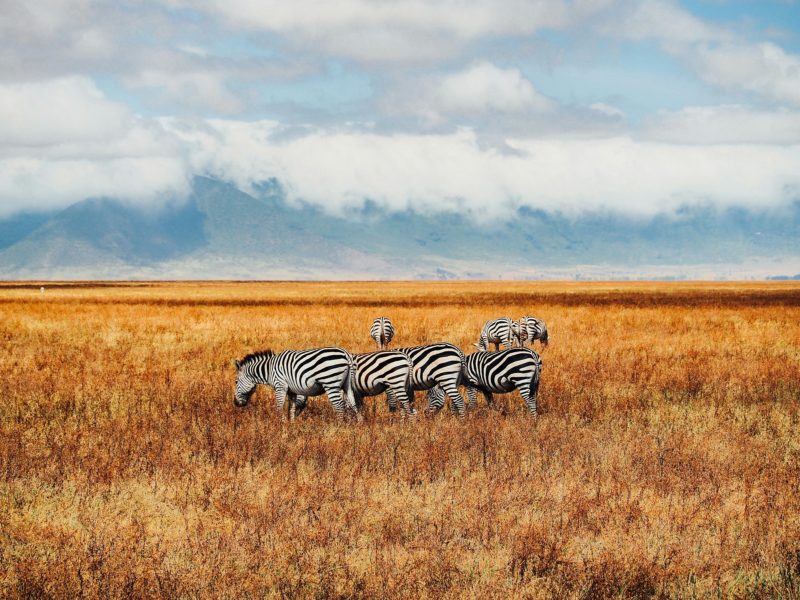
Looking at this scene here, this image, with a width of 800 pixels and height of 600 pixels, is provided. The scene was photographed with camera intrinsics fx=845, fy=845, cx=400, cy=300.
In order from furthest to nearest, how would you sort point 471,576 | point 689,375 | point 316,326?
point 316,326, point 689,375, point 471,576

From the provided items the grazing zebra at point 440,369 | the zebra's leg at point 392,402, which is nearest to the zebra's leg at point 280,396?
the zebra's leg at point 392,402

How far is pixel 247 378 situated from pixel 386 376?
3.00 meters

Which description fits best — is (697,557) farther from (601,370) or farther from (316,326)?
(316,326)

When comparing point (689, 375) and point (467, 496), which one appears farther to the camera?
point (689, 375)

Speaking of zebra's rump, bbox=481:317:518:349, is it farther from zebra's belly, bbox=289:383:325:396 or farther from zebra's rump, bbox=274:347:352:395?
zebra's rump, bbox=274:347:352:395

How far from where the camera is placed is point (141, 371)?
2173 centimetres

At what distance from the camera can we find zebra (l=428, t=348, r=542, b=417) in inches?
563

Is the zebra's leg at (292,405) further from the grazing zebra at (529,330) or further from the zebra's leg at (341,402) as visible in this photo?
the grazing zebra at (529,330)

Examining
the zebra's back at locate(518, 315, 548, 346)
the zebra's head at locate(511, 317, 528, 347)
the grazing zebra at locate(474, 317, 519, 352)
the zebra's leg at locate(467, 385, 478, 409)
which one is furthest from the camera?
the zebra's back at locate(518, 315, 548, 346)

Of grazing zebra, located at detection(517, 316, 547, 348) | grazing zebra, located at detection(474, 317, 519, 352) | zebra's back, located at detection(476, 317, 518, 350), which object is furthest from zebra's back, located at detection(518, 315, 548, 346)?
zebra's back, located at detection(476, 317, 518, 350)

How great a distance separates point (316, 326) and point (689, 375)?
71.3 feet

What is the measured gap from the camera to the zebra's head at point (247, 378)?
50.2 ft

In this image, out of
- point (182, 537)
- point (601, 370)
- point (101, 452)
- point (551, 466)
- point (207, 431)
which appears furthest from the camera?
point (601, 370)

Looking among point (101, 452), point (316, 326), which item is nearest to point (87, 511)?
point (101, 452)
